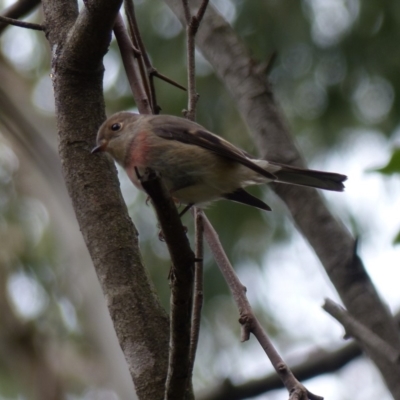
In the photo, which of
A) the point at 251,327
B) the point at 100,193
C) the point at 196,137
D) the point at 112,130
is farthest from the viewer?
the point at 196,137

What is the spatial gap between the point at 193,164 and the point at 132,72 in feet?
1.86

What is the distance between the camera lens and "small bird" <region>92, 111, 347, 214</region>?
354 cm

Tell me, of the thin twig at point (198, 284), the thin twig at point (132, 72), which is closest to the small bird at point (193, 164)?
the thin twig at point (132, 72)

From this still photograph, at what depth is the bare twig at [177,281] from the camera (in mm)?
2010

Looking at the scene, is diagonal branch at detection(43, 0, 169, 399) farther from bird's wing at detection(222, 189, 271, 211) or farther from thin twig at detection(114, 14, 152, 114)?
bird's wing at detection(222, 189, 271, 211)

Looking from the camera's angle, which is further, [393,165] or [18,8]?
[18,8]

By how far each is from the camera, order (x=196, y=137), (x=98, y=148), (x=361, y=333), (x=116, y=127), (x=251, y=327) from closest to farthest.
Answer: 1. (x=361, y=333)
2. (x=251, y=327)
3. (x=98, y=148)
4. (x=196, y=137)
5. (x=116, y=127)

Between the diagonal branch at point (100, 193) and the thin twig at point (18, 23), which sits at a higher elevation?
the thin twig at point (18, 23)

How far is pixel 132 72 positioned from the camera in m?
3.47

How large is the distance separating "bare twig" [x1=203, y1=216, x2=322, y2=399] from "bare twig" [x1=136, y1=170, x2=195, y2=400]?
0.39m

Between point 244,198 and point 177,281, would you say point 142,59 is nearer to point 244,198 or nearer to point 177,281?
point 244,198

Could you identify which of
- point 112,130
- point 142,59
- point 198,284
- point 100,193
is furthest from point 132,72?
point 198,284

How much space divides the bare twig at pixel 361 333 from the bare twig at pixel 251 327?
265 millimetres

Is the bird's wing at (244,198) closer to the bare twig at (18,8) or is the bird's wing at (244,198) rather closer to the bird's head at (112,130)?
the bird's head at (112,130)
